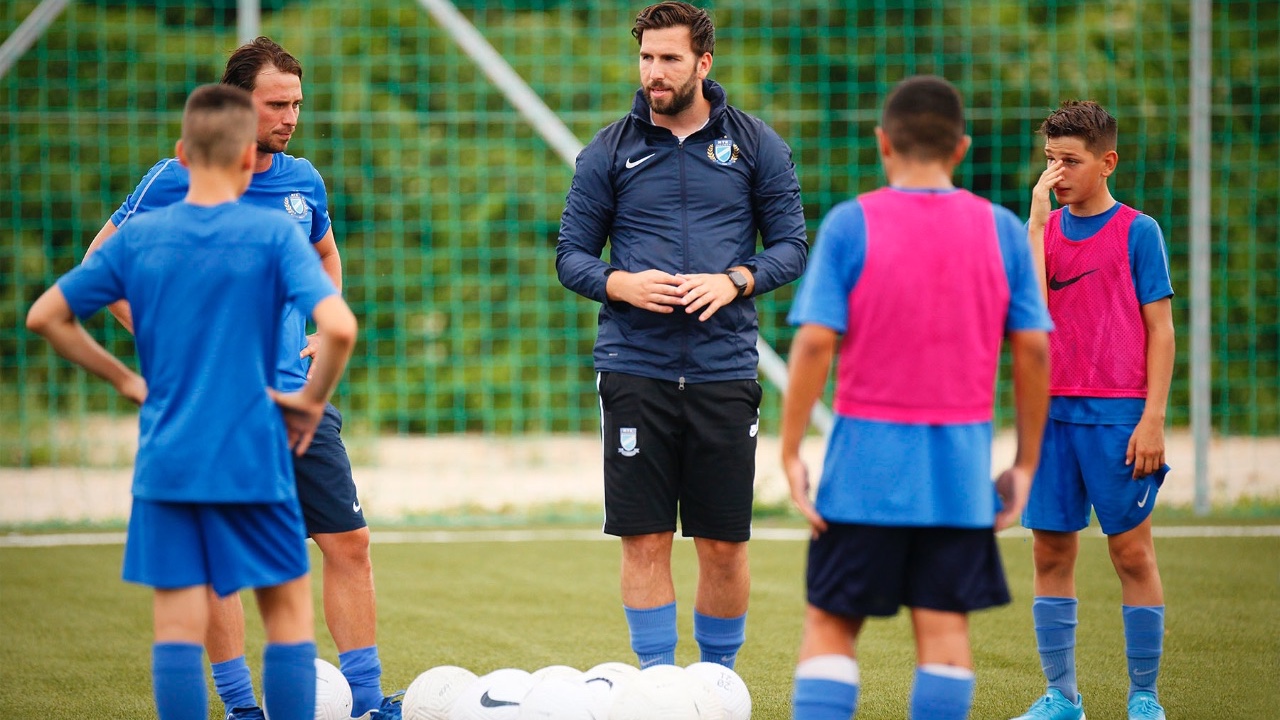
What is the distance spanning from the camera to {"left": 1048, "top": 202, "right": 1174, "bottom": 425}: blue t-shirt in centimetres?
394

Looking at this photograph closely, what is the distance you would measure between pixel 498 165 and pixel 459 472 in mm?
2551

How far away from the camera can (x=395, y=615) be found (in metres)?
5.79

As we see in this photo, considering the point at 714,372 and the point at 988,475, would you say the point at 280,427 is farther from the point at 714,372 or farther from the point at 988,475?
the point at 988,475

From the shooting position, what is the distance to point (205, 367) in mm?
2990

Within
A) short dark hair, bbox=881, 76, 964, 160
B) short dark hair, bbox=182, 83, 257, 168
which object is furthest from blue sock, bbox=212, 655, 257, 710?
short dark hair, bbox=881, 76, 964, 160

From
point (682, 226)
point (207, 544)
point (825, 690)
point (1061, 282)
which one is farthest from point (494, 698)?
point (1061, 282)

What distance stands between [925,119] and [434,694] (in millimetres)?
2021

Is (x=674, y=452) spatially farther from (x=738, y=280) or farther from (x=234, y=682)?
(x=234, y=682)

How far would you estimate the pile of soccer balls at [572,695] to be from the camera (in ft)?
11.5

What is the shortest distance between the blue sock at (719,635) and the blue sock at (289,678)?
123 cm

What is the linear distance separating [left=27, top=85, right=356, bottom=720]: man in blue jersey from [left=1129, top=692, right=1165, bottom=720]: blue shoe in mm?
2403

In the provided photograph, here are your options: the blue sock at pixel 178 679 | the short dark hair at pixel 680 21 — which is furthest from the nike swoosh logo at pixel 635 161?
the blue sock at pixel 178 679

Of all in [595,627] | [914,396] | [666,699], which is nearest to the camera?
[914,396]

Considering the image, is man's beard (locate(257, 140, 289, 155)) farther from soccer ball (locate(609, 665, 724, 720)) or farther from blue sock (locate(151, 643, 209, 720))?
soccer ball (locate(609, 665, 724, 720))
